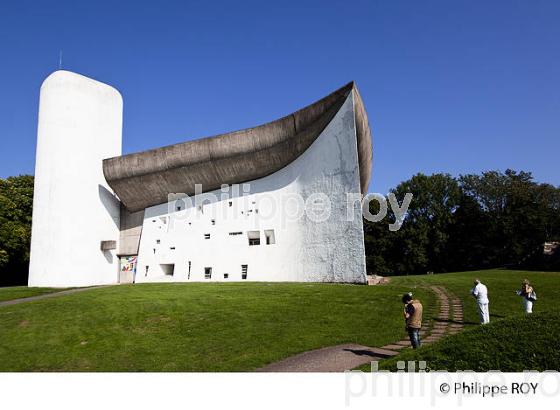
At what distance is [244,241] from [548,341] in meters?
17.4

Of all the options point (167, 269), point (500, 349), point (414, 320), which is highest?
point (167, 269)

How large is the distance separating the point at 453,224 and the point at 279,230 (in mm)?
29230

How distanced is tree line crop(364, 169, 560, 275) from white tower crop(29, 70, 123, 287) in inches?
1126

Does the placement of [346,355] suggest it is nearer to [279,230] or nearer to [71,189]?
[279,230]

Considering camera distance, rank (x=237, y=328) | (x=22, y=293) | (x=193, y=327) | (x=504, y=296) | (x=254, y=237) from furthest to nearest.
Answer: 1. (x=254, y=237)
2. (x=22, y=293)
3. (x=504, y=296)
4. (x=193, y=327)
5. (x=237, y=328)

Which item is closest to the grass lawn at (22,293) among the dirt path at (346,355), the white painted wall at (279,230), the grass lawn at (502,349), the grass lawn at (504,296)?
the white painted wall at (279,230)

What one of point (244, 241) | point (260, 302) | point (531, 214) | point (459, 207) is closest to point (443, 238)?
point (459, 207)

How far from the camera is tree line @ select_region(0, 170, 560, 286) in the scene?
125ft

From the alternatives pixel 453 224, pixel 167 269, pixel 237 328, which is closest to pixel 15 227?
pixel 167 269

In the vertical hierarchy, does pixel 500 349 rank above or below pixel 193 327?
above

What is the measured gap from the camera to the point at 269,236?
22734mm

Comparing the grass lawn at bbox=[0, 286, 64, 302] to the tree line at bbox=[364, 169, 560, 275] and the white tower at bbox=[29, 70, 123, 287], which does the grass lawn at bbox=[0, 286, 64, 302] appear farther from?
the tree line at bbox=[364, 169, 560, 275]

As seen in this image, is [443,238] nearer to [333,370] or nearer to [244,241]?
[244,241]
